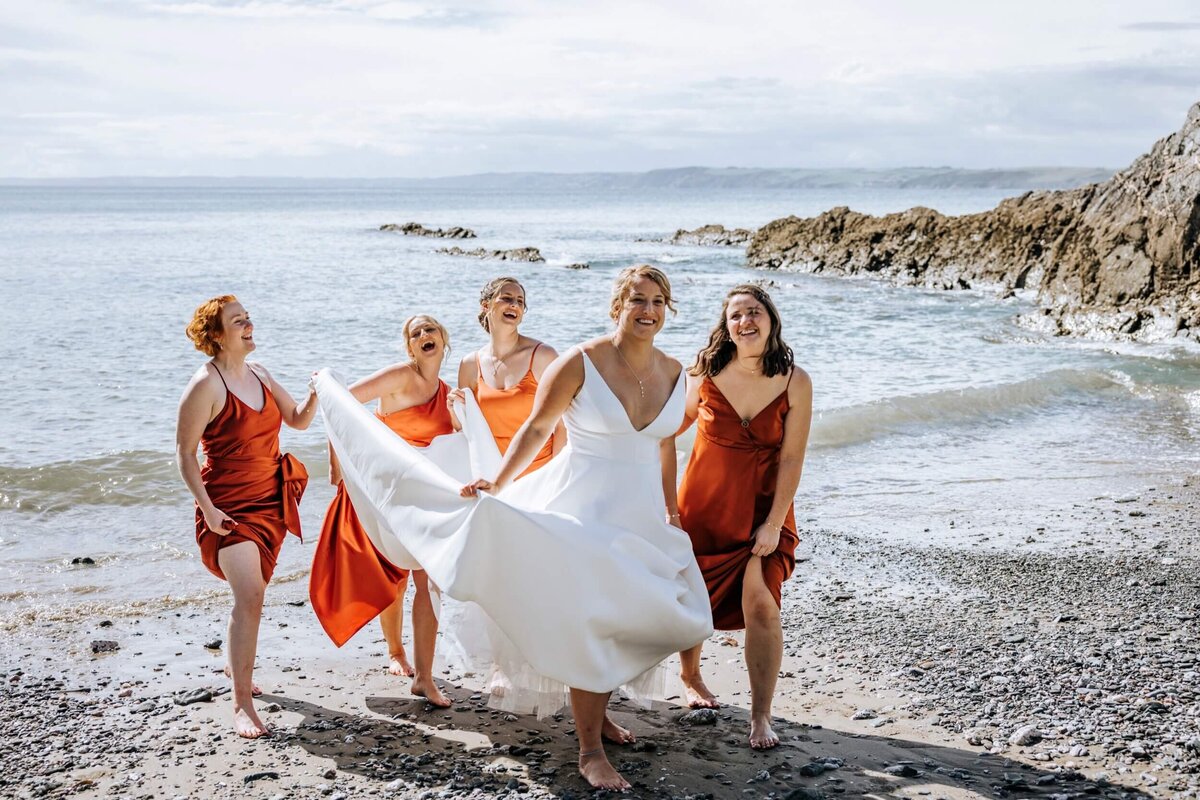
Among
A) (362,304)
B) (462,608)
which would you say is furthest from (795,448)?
(362,304)

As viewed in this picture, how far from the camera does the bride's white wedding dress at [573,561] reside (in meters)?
4.43

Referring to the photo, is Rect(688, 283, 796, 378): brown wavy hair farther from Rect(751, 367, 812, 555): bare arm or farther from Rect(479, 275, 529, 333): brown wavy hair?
Rect(479, 275, 529, 333): brown wavy hair

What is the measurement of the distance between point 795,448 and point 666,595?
101 cm

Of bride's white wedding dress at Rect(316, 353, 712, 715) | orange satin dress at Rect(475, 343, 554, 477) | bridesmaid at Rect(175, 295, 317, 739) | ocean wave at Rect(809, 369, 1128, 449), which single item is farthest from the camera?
ocean wave at Rect(809, 369, 1128, 449)

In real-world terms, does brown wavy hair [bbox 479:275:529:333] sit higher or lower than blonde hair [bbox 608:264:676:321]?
lower

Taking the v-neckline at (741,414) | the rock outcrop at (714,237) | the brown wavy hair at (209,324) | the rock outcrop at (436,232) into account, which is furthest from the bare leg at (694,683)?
the rock outcrop at (436,232)

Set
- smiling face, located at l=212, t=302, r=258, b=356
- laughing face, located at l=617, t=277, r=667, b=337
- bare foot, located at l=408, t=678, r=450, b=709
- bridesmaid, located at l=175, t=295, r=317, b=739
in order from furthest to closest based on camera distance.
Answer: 1. bare foot, located at l=408, t=678, r=450, b=709
2. smiling face, located at l=212, t=302, r=258, b=356
3. bridesmaid, located at l=175, t=295, r=317, b=739
4. laughing face, located at l=617, t=277, r=667, b=337

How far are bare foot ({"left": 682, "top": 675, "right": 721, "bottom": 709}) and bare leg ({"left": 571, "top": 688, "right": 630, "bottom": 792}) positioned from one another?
90 cm

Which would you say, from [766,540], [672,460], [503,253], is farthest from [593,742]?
[503,253]

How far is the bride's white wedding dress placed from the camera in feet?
14.5

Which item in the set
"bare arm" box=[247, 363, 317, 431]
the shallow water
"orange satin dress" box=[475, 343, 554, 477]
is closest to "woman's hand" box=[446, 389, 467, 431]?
"orange satin dress" box=[475, 343, 554, 477]

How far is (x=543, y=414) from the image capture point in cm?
464

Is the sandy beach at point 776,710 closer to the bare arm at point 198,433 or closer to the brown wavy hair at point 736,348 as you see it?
the bare arm at point 198,433

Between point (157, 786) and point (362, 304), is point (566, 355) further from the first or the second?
point (362, 304)
